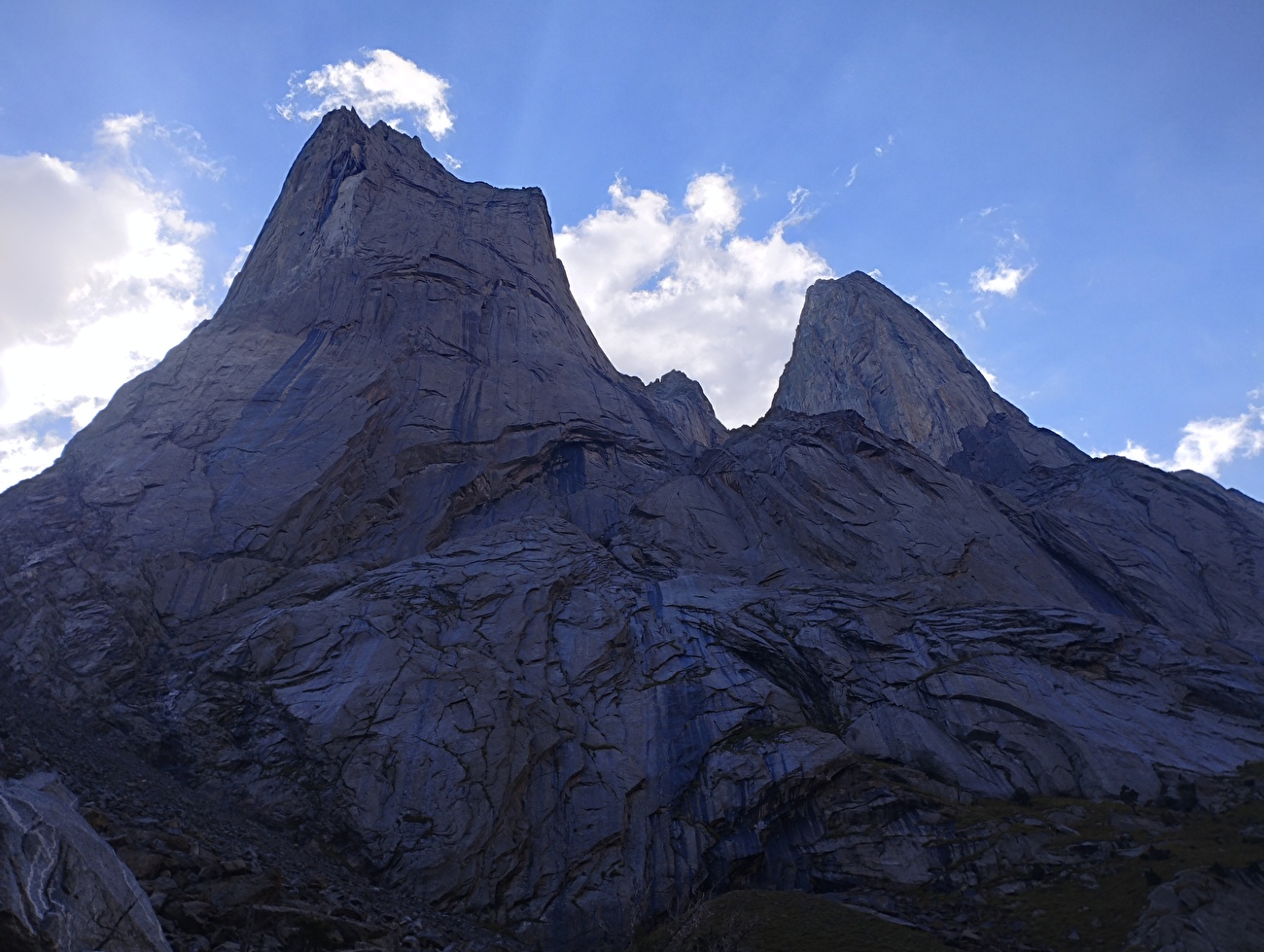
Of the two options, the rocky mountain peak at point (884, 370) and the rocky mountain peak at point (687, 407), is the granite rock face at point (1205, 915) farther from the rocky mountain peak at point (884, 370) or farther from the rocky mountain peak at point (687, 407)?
the rocky mountain peak at point (687, 407)

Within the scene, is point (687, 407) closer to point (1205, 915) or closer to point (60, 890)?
point (1205, 915)

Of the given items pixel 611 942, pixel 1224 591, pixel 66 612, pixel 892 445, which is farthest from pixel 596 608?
pixel 1224 591

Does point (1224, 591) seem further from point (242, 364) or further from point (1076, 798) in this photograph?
point (242, 364)

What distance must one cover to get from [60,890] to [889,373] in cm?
10754

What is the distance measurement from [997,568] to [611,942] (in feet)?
122

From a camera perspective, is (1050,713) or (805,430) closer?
(1050,713)

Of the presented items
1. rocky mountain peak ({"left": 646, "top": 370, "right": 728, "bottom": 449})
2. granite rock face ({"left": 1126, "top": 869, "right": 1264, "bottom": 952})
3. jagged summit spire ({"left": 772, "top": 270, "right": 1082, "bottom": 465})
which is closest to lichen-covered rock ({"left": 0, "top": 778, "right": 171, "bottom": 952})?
granite rock face ({"left": 1126, "top": 869, "right": 1264, "bottom": 952})

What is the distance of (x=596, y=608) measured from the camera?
160 feet

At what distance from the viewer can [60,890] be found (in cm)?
1441

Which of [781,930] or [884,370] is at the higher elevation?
[884,370]

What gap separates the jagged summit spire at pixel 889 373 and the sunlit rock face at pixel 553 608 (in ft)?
79.6

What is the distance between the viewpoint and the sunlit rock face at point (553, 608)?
3625 centimetres

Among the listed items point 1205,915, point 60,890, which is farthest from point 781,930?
point 60,890

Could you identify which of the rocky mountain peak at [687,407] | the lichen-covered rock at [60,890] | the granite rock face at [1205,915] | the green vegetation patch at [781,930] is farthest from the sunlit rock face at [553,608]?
the rocky mountain peak at [687,407]
